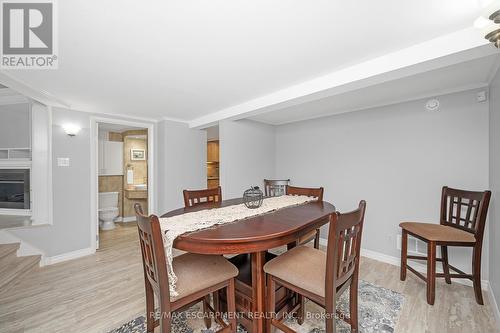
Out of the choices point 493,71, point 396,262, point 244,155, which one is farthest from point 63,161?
point 493,71

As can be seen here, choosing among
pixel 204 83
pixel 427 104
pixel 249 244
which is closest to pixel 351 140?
pixel 427 104

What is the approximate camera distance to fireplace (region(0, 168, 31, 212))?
2.92 meters

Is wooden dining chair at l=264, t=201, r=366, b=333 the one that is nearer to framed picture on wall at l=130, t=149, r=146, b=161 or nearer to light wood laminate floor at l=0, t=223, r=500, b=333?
light wood laminate floor at l=0, t=223, r=500, b=333

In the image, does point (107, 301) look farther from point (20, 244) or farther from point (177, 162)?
point (177, 162)

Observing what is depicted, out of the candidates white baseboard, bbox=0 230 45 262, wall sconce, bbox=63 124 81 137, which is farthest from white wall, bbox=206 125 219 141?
white baseboard, bbox=0 230 45 262

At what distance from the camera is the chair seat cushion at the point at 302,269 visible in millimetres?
1291

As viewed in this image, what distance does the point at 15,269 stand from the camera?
7.87ft

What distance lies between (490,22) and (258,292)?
1.99 m

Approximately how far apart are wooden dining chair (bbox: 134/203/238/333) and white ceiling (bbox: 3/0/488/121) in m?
1.15

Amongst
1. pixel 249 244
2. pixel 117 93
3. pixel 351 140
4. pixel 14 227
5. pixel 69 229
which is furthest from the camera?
pixel 351 140

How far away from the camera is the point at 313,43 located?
154 centimetres

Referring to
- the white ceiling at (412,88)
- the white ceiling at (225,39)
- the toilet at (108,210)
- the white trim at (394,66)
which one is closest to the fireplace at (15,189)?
the toilet at (108,210)

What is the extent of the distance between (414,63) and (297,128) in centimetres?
235

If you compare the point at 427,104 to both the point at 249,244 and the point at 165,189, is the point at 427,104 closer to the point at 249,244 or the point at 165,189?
the point at 249,244
